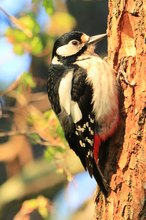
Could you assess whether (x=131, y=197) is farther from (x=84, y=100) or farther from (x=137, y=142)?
(x=84, y=100)

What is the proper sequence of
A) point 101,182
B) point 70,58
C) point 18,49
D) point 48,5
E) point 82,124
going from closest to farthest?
1. point 101,182
2. point 82,124
3. point 70,58
4. point 48,5
5. point 18,49

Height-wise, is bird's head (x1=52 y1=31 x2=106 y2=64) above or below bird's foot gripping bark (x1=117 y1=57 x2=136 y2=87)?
below

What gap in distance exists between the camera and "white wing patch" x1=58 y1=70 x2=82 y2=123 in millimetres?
3783

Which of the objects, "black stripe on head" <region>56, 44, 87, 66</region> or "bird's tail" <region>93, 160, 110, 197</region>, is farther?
"black stripe on head" <region>56, 44, 87, 66</region>

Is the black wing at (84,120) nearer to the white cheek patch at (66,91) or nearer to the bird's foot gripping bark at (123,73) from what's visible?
the white cheek patch at (66,91)

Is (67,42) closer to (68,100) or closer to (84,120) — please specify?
(68,100)

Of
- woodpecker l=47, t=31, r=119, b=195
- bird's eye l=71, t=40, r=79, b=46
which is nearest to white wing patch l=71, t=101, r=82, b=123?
woodpecker l=47, t=31, r=119, b=195

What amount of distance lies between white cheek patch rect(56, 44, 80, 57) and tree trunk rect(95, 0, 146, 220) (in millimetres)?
410

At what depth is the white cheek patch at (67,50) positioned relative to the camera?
163 inches

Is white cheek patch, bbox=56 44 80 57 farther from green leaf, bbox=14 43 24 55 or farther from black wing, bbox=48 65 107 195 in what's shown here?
green leaf, bbox=14 43 24 55

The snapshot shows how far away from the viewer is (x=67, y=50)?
416 cm

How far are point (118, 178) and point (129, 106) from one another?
1.31ft

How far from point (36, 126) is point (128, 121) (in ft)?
5.55

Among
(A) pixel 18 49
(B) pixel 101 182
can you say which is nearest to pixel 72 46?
(B) pixel 101 182
